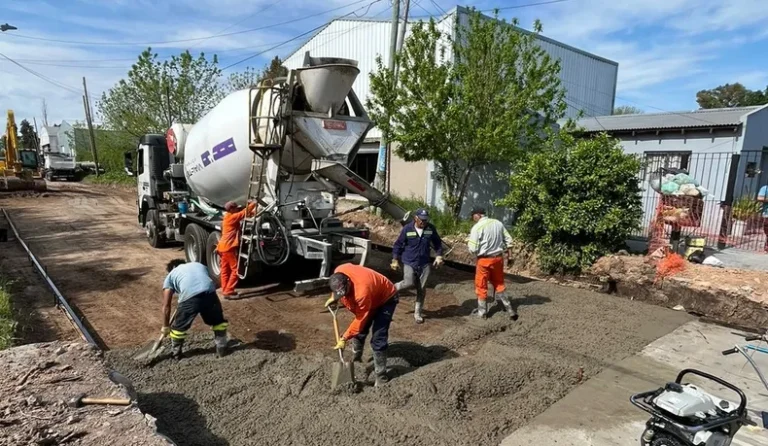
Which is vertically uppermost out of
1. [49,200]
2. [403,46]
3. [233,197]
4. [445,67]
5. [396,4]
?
[396,4]

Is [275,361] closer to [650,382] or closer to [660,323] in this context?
[650,382]

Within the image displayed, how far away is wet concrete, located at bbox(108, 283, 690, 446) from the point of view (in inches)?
148

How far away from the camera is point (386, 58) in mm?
17266

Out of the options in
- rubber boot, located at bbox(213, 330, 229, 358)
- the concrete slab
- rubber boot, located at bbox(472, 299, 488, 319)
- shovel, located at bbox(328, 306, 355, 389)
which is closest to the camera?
the concrete slab

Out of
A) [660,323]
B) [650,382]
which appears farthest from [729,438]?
[660,323]

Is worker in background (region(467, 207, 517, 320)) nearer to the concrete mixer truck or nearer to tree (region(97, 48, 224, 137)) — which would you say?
the concrete mixer truck

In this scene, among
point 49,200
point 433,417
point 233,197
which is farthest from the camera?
point 49,200

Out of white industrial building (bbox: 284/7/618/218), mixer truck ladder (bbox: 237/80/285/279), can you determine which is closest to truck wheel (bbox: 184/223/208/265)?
mixer truck ladder (bbox: 237/80/285/279)

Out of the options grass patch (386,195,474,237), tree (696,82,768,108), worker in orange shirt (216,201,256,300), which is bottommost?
grass patch (386,195,474,237)

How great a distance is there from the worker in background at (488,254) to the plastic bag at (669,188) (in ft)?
15.7

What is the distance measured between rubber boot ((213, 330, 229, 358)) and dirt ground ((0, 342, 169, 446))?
129 cm

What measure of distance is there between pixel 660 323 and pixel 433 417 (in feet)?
14.7

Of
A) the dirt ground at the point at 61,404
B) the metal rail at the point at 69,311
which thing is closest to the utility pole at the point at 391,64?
the metal rail at the point at 69,311

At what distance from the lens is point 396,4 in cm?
1272
